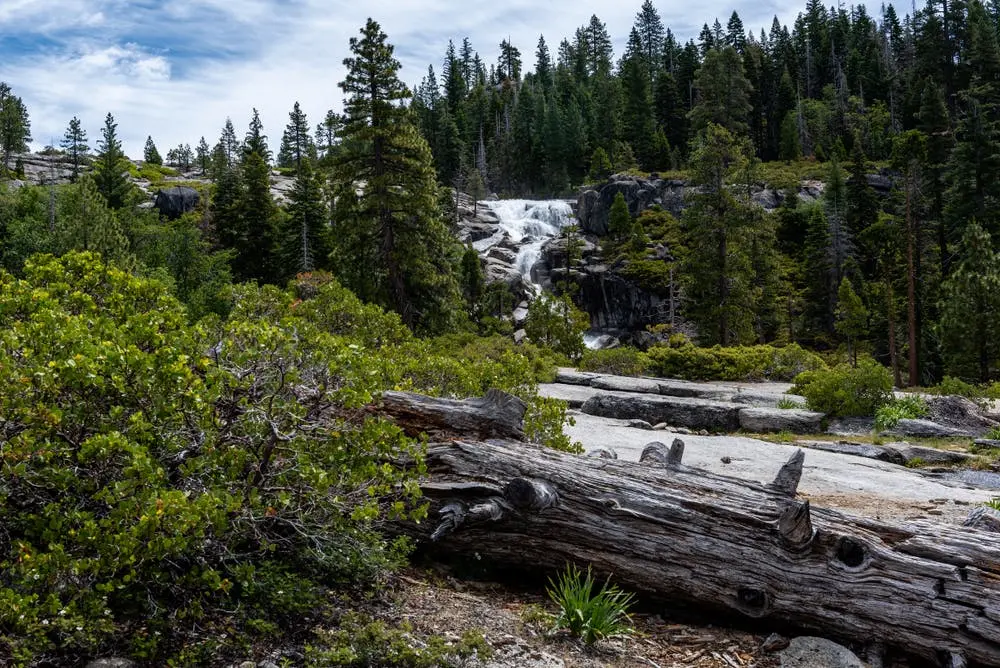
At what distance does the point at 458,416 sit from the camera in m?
6.38

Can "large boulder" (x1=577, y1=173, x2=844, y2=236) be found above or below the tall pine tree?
above

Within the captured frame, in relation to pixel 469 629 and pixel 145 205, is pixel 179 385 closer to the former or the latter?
pixel 469 629

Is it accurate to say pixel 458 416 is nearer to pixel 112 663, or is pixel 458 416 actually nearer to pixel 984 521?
pixel 112 663

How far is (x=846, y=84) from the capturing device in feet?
278

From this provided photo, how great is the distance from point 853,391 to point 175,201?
5844 cm

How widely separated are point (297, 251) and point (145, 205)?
25.8 metres

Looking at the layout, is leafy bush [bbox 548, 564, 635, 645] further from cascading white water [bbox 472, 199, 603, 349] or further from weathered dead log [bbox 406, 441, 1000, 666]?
cascading white water [bbox 472, 199, 603, 349]

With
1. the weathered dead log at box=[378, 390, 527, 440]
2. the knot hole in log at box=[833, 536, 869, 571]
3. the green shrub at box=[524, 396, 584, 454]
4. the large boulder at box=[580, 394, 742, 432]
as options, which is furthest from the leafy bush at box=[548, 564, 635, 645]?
the large boulder at box=[580, 394, 742, 432]

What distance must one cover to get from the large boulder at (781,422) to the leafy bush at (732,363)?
6.48 m

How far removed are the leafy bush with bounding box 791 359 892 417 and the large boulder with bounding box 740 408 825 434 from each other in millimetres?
722

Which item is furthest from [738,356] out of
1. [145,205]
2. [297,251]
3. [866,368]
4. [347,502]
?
[145,205]

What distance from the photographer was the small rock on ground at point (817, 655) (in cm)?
452

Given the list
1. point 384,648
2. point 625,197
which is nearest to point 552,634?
point 384,648

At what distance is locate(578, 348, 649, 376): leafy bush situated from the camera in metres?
24.9
